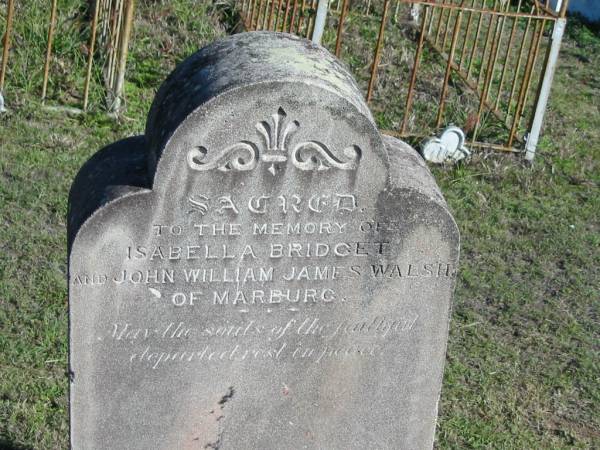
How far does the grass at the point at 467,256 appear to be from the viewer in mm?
4832

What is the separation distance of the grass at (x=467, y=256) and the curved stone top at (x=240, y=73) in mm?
1775

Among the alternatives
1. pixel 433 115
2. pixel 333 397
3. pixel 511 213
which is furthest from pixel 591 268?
pixel 333 397

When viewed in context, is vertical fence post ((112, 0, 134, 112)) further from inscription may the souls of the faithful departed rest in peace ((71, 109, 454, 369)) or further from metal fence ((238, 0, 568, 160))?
inscription may the souls of the faithful departed rest in peace ((71, 109, 454, 369))

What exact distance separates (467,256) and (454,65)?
2.71 meters

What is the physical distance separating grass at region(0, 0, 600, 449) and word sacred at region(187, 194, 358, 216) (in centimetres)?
166

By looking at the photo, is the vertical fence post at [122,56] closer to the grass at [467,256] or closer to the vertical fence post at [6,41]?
the grass at [467,256]

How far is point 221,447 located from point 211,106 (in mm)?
1363

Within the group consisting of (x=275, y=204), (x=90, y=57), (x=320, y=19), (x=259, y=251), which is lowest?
(x=90, y=57)

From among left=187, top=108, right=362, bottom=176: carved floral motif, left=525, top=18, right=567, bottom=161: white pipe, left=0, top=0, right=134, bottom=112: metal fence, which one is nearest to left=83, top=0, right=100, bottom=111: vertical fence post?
left=0, top=0, right=134, bottom=112: metal fence

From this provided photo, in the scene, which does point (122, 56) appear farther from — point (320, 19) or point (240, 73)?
point (240, 73)

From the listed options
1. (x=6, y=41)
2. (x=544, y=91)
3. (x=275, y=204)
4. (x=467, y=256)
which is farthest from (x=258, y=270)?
(x=544, y=91)

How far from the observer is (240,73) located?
3299 mm

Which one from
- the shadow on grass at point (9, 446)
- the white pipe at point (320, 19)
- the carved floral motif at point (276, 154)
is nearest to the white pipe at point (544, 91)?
the white pipe at point (320, 19)

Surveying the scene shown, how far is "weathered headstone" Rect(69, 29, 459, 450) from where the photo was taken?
3.29m
